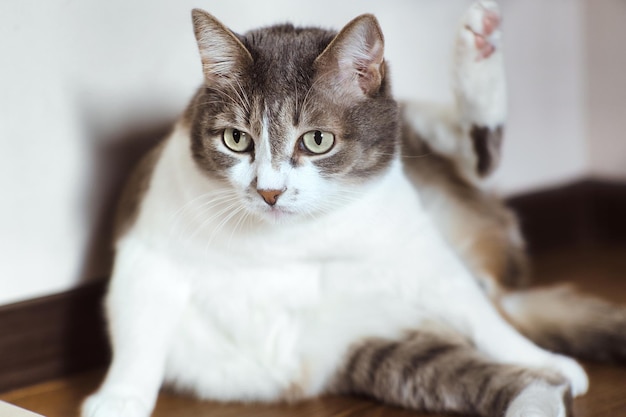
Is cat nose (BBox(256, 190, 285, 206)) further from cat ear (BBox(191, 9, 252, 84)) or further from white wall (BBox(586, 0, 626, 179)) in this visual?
white wall (BBox(586, 0, 626, 179))

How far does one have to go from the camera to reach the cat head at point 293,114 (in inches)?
56.3

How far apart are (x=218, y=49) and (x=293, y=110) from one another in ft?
0.58

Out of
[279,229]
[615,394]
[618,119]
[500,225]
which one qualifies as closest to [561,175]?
[618,119]

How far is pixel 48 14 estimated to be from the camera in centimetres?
179

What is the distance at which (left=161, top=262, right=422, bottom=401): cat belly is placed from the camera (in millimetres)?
1680

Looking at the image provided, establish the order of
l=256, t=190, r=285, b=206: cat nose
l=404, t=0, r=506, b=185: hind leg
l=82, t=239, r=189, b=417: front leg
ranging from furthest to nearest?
l=404, t=0, r=506, b=185: hind leg
l=82, t=239, r=189, b=417: front leg
l=256, t=190, r=285, b=206: cat nose

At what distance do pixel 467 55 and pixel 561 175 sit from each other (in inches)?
42.1

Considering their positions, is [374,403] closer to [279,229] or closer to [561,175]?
[279,229]

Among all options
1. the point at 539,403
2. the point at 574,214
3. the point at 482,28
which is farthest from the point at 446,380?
the point at 574,214

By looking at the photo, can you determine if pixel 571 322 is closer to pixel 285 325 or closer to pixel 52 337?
pixel 285 325

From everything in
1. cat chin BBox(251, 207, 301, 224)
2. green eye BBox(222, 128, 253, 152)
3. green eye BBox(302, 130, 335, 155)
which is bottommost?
cat chin BBox(251, 207, 301, 224)

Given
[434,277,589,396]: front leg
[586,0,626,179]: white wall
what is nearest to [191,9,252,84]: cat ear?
[434,277,589,396]: front leg

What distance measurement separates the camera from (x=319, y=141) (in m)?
1.47

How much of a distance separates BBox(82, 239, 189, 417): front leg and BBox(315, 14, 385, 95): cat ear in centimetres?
52
